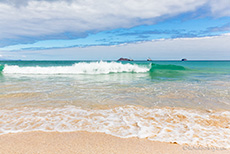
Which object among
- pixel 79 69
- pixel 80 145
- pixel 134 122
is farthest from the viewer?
pixel 79 69

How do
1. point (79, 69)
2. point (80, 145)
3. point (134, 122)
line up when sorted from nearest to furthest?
point (80, 145) → point (134, 122) → point (79, 69)

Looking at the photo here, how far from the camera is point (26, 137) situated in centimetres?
Answer: 320

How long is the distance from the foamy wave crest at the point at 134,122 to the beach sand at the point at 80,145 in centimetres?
24

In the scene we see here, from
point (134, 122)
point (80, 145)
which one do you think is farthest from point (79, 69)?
point (80, 145)

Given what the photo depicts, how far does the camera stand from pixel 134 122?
4035mm

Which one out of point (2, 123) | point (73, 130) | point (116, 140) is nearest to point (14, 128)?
point (2, 123)

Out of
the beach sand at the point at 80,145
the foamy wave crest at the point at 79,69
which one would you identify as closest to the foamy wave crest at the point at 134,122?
the beach sand at the point at 80,145

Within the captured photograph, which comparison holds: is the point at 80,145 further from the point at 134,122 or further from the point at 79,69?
the point at 79,69

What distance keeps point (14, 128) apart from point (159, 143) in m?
3.06

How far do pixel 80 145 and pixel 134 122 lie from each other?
5.15 ft

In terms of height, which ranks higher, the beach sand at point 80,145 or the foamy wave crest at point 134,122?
the beach sand at point 80,145

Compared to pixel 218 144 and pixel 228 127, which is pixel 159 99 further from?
pixel 218 144

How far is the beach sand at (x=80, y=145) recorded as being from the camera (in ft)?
8.91

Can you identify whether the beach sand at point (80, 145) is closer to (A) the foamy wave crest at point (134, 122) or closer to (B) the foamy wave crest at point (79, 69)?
(A) the foamy wave crest at point (134, 122)
